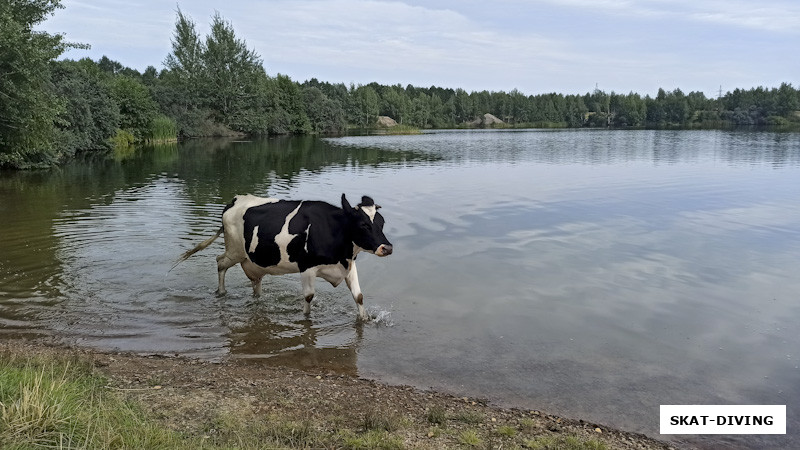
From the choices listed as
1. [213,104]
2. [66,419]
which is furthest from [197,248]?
[213,104]

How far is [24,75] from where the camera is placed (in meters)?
23.8

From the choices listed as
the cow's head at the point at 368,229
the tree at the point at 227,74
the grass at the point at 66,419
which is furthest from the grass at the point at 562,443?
the tree at the point at 227,74

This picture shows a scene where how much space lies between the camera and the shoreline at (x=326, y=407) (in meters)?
5.45

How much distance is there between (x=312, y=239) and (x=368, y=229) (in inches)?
38.5

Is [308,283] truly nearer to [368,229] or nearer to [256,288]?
[368,229]

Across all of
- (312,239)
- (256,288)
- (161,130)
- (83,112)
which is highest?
(83,112)

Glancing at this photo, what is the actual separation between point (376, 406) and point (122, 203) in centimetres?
1798

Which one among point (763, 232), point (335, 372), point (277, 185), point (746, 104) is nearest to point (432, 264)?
point (335, 372)

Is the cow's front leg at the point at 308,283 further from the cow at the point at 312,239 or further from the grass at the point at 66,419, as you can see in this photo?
the grass at the point at 66,419

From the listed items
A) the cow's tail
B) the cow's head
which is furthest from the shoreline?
the cow's tail

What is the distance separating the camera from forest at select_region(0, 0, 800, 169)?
82.2ft

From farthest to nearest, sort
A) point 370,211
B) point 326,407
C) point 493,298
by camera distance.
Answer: point 493,298 < point 370,211 < point 326,407

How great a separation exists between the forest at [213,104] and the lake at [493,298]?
5.24m

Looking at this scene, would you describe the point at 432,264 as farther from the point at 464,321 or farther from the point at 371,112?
the point at 371,112
